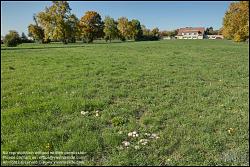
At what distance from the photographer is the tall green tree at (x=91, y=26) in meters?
104

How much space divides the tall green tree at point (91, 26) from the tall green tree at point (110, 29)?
2.27 metres

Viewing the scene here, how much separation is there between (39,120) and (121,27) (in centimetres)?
11889

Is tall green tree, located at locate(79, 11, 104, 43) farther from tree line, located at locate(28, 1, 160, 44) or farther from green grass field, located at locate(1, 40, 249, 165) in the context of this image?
green grass field, located at locate(1, 40, 249, 165)

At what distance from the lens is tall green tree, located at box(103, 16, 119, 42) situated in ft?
357

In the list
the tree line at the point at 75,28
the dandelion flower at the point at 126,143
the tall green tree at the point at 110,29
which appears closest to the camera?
the dandelion flower at the point at 126,143

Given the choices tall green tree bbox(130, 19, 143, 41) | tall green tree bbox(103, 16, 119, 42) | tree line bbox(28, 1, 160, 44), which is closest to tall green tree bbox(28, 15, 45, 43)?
tree line bbox(28, 1, 160, 44)

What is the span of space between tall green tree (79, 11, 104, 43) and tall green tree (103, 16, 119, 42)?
2.27 meters

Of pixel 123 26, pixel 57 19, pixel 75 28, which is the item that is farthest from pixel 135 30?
pixel 57 19

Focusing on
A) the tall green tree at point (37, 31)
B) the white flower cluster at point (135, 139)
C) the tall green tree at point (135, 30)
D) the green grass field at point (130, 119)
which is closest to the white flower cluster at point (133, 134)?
the white flower cluster at point (135, 139)

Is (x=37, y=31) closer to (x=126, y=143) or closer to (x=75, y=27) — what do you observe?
(x=75, y=27)

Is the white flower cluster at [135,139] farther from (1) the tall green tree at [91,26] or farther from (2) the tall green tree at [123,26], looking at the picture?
(2) the tall green tree at [123,26]

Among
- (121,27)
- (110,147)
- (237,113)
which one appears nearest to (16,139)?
(110,147)

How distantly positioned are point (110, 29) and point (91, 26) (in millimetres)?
6903

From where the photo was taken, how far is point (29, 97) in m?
11.3
